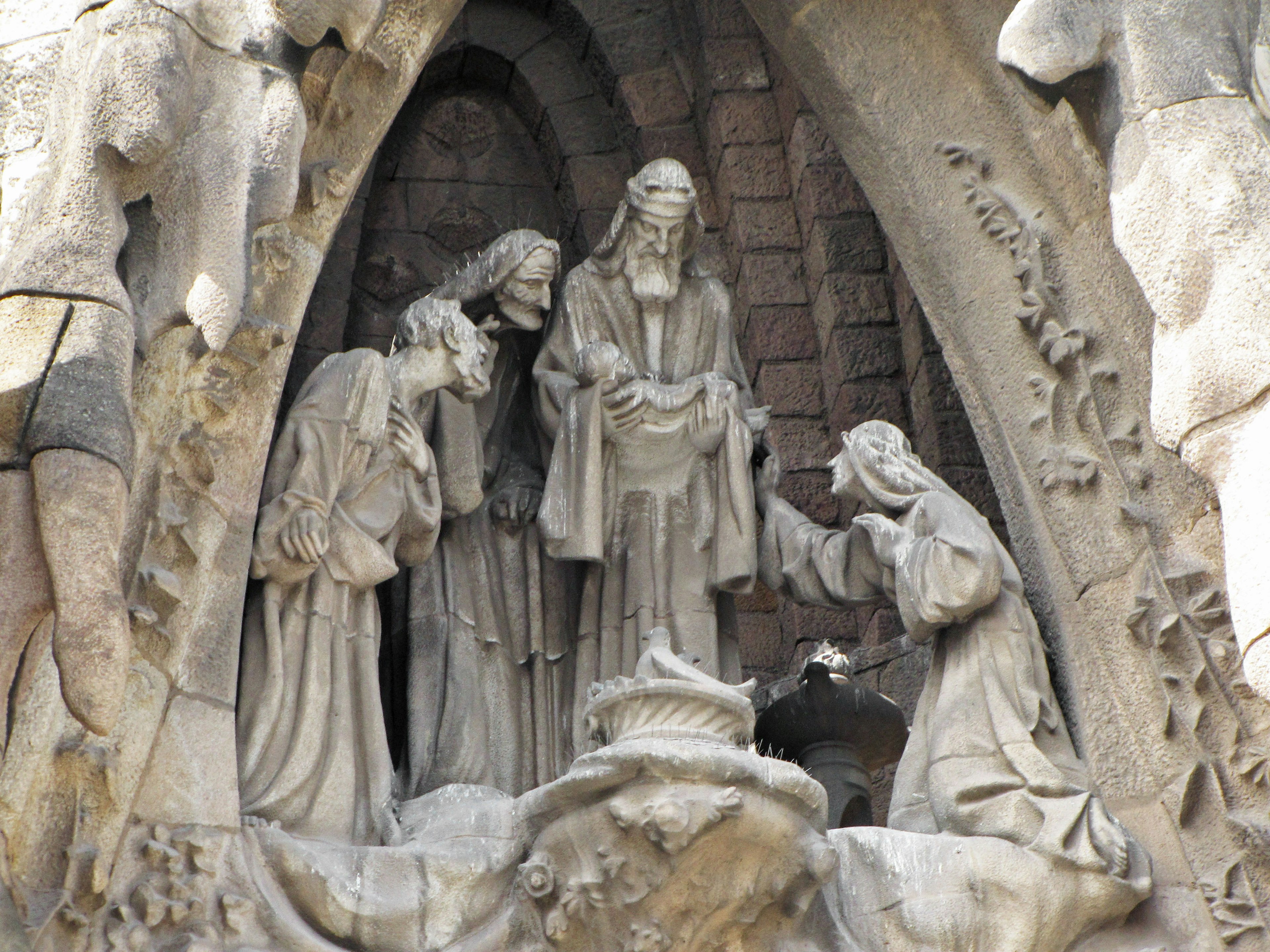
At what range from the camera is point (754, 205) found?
24.6ft

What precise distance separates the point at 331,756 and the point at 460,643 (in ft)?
1.97

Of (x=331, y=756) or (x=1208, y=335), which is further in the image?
(x=331, y=756)

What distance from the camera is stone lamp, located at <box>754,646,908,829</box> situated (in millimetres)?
5930

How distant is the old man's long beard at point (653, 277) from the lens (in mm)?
6051

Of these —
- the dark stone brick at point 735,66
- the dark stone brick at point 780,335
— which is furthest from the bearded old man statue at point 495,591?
the dark stone brick at point 735,66

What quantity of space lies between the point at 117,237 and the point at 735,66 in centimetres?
337

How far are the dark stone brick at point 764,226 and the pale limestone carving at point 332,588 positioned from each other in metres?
2.06

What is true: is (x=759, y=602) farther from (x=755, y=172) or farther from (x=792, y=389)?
(x=755, y=172)

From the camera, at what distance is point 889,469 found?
5.62 meters

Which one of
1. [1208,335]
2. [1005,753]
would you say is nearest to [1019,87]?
[1208,335]

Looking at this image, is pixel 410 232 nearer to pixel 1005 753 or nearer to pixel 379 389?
pixel 379 389

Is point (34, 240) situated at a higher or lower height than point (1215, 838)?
higher

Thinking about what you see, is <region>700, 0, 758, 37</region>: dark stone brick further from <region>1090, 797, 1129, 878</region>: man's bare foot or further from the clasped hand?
<region>1090, 797, 1129, 878</region>: man's bare foot

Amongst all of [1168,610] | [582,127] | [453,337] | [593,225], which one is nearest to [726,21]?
[582,127]
